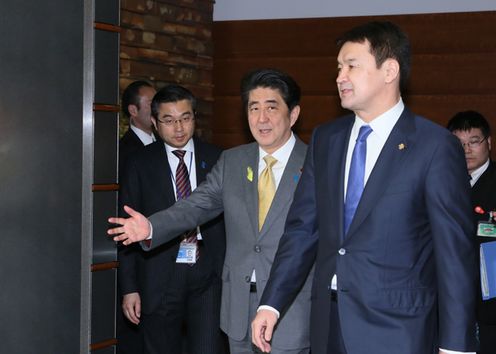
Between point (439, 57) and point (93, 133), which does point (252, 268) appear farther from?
point (439, 57)

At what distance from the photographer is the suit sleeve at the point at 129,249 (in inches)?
166

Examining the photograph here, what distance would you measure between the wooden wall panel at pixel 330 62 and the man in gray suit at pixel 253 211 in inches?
122

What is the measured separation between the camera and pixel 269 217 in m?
3.37

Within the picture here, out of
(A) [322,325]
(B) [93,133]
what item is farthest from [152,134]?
(A) [322,325]

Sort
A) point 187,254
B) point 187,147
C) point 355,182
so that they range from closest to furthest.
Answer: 1. point 355,182
2. point 187,254
3. point 187,147

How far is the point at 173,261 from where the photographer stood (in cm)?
413

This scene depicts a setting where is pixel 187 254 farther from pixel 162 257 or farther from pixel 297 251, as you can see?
pixel 297 251

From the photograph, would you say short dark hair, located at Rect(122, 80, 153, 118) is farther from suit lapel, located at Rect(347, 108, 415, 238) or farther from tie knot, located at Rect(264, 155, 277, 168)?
suit lapel, located at Rect(347, 108, 415, 238)

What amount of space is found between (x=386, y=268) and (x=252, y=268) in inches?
32.4

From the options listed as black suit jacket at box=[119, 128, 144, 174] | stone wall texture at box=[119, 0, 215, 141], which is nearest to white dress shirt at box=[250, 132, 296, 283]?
black suit jacket at box=[119, 128, 144, 174]

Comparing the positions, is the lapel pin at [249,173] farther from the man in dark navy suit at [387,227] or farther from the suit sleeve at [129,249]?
the suit sleeve at [129,249]

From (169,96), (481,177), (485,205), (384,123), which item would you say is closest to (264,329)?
(384,123)

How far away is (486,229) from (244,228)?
1518mm

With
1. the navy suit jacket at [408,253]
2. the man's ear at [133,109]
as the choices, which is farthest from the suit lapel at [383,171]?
the man's ear at [133,109]
